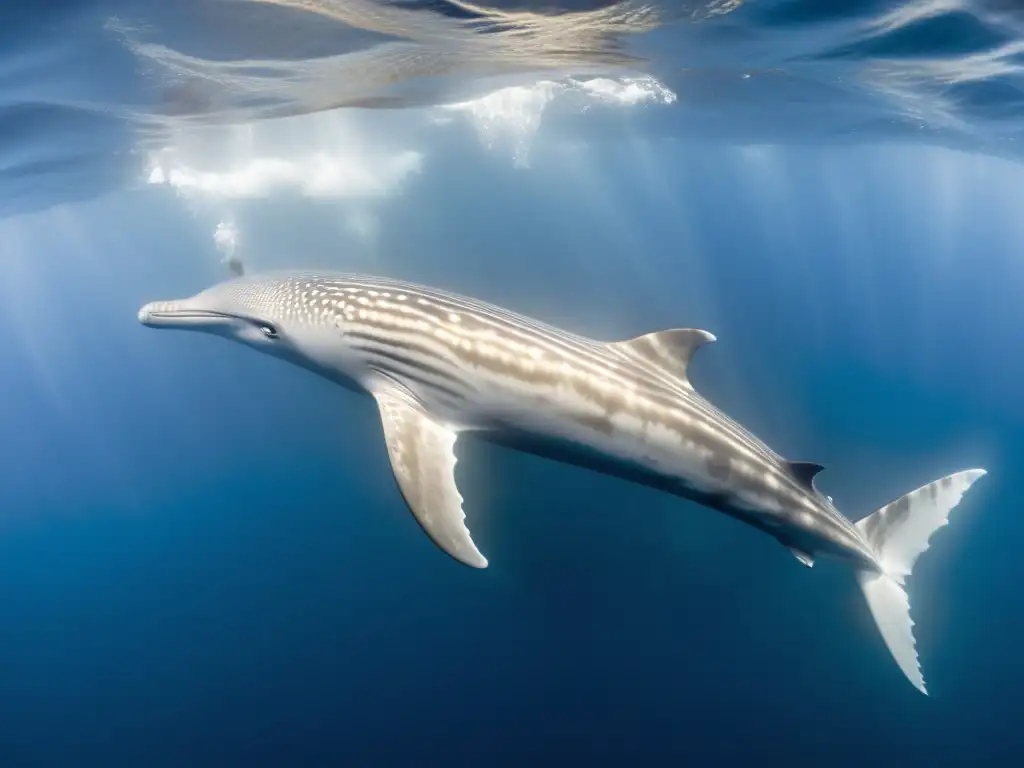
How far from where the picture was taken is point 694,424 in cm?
558

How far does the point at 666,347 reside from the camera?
6047mm

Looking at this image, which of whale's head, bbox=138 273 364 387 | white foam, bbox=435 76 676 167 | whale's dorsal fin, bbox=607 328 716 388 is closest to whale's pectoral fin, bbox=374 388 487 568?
whale's head, bbox=138 273 364 387

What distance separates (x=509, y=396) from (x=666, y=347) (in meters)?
1.77

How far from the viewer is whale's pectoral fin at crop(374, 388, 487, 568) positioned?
17.2 feet

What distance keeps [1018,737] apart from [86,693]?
84.0ft

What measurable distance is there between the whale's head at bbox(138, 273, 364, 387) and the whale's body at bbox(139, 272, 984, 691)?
0.06ft

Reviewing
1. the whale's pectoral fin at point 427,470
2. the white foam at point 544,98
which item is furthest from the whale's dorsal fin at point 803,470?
the white foam at point 544,98

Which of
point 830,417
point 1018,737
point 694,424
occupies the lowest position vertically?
point 1018,737

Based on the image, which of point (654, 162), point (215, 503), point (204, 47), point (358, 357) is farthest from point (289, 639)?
point (654, 162)

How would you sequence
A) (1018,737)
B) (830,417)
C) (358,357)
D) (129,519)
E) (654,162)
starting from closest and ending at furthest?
1. (358,357)
2. (1018,737)
3. (830,417)
4. (129,519)
5. (654,162)

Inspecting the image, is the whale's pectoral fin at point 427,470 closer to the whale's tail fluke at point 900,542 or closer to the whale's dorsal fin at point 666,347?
→ the whale's dorsal fin at point 666,347

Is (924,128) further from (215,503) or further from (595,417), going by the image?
(215,503)

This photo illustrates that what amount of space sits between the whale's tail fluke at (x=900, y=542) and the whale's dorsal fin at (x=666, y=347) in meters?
3.35

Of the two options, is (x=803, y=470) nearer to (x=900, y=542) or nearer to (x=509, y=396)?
(x=900, y=542)
